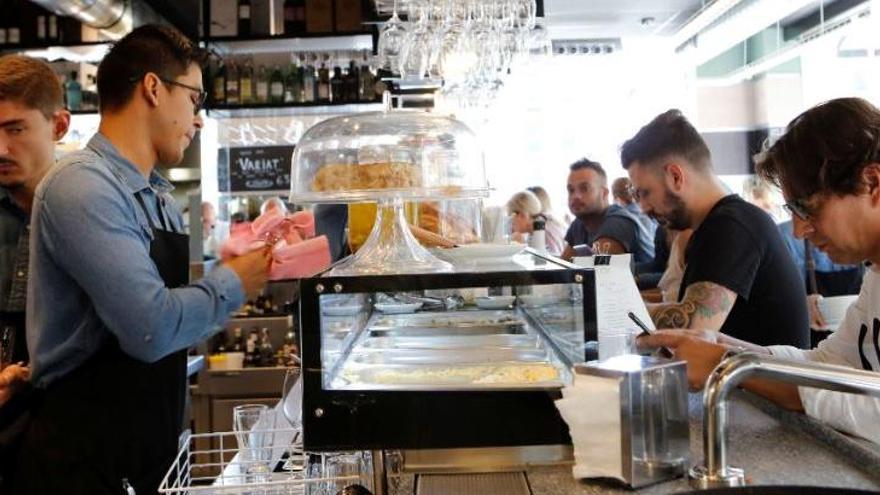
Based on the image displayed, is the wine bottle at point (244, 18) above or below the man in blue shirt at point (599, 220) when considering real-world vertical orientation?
above

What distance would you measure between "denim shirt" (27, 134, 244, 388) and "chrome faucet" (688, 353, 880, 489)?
1110mm

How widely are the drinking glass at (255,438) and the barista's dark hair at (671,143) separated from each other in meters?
1.53

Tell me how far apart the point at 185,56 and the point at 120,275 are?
2.14 feet

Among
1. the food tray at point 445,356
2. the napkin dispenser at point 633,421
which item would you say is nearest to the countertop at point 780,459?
the napkin dispenser at point 633,421

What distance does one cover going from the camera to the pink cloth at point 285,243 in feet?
5.54

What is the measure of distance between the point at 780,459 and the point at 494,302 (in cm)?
65

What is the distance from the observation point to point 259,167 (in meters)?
5.39

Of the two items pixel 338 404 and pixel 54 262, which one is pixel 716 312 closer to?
pixel 338 404

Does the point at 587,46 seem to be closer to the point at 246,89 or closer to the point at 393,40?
the point at 246,89

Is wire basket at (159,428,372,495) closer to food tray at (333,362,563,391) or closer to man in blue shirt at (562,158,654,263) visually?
food tray at (333,362,563,391)

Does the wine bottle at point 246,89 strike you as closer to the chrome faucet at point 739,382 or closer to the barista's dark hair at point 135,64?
the barista's dark hair at point 135,64

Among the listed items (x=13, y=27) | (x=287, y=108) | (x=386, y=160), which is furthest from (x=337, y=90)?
(x=386, y=160)

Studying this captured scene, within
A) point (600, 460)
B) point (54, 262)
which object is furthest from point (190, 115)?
point (600, 460)

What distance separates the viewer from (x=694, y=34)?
7.37 m
